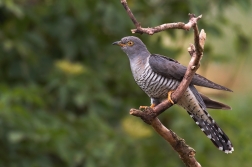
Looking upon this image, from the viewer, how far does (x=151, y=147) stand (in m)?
6.39

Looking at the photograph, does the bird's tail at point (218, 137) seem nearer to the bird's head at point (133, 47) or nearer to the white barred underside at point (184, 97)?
the white barred underside at point (184, 97)

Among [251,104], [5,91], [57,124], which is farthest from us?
[251,104]

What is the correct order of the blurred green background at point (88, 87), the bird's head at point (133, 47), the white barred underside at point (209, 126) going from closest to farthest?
1. the white barred underside at point (209, 126)
2. the bird's head at point (133, 47)
3. the blurred green background at point (88, 87)

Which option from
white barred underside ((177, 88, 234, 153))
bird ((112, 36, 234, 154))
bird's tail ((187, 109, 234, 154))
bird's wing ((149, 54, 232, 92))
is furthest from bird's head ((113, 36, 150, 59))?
bird's tail ((187, 109, 234, 154))

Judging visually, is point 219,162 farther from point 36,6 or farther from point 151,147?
point 36,6

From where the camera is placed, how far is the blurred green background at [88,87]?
19.7ft

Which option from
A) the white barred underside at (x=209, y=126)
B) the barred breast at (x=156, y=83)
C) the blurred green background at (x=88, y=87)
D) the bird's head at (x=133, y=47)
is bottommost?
the white barred underside at (x=209, y=126)

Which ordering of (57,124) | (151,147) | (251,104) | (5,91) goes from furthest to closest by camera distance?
1. (251,104)
2. (151,147)
3. (57,124)
4. (5,91)

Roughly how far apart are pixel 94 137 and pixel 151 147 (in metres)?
0.61

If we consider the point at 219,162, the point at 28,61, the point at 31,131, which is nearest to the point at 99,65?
the point at 28,61

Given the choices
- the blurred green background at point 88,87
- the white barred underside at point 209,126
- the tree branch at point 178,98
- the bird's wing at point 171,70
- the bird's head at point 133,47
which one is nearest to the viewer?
the tree branch at point 178,98

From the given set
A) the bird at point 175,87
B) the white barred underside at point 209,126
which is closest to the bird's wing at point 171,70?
the bird at point 175,87

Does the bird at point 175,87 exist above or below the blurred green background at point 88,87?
Answer: below

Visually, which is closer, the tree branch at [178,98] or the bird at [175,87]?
the tree branch at [178,98]
